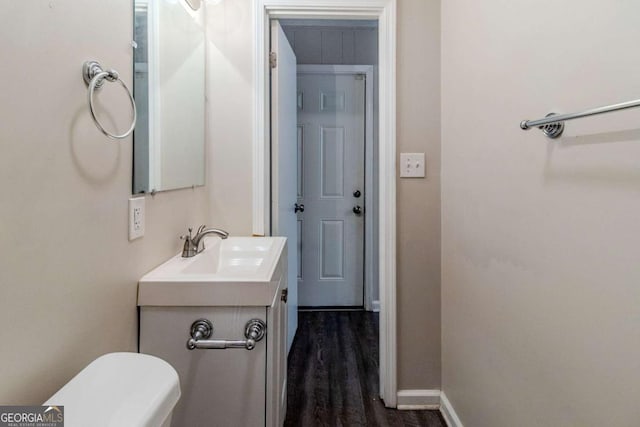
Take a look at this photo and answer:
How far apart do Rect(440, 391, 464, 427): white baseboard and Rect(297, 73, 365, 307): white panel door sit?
4.61 feet

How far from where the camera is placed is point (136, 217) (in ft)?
3.76

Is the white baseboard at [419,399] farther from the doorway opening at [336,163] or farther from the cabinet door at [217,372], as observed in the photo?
the doorway opening at [336,163]

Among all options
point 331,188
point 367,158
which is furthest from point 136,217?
point 367,158

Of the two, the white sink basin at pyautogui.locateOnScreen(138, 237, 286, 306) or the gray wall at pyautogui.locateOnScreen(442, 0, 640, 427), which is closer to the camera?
the gray wall at pyautogui.locateOnScreen(442, 0, 640, 427)

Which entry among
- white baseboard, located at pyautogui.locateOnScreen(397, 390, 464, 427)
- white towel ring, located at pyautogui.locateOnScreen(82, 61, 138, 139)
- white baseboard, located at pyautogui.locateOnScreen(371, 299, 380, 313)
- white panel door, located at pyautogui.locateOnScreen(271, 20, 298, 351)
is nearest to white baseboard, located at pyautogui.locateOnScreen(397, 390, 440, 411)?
white baseboard, located at pyautogui.locateOnScreen(397, 390, 464, 427)

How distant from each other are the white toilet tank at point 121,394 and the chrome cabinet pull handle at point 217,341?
27 cm

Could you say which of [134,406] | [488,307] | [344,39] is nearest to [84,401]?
[134,406]

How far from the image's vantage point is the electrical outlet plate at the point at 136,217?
1.11 meters

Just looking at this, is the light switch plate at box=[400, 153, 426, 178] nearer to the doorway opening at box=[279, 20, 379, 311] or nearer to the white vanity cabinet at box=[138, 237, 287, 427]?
the white vanity cabinet at box=[138, 237, 287, 427]

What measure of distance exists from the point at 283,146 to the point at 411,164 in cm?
74

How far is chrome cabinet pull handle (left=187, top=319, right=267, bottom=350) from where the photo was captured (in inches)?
42.0

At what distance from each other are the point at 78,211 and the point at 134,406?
18.9 inches

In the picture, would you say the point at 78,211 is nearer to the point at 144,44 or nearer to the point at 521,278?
the point at 144,44

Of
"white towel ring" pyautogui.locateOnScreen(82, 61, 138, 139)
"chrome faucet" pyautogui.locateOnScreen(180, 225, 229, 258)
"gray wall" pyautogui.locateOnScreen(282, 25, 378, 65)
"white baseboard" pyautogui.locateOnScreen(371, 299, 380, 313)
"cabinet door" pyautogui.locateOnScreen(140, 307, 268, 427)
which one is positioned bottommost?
"white baseboard" pyautogui.locateOnScreen(371, 299, 380, 313)
